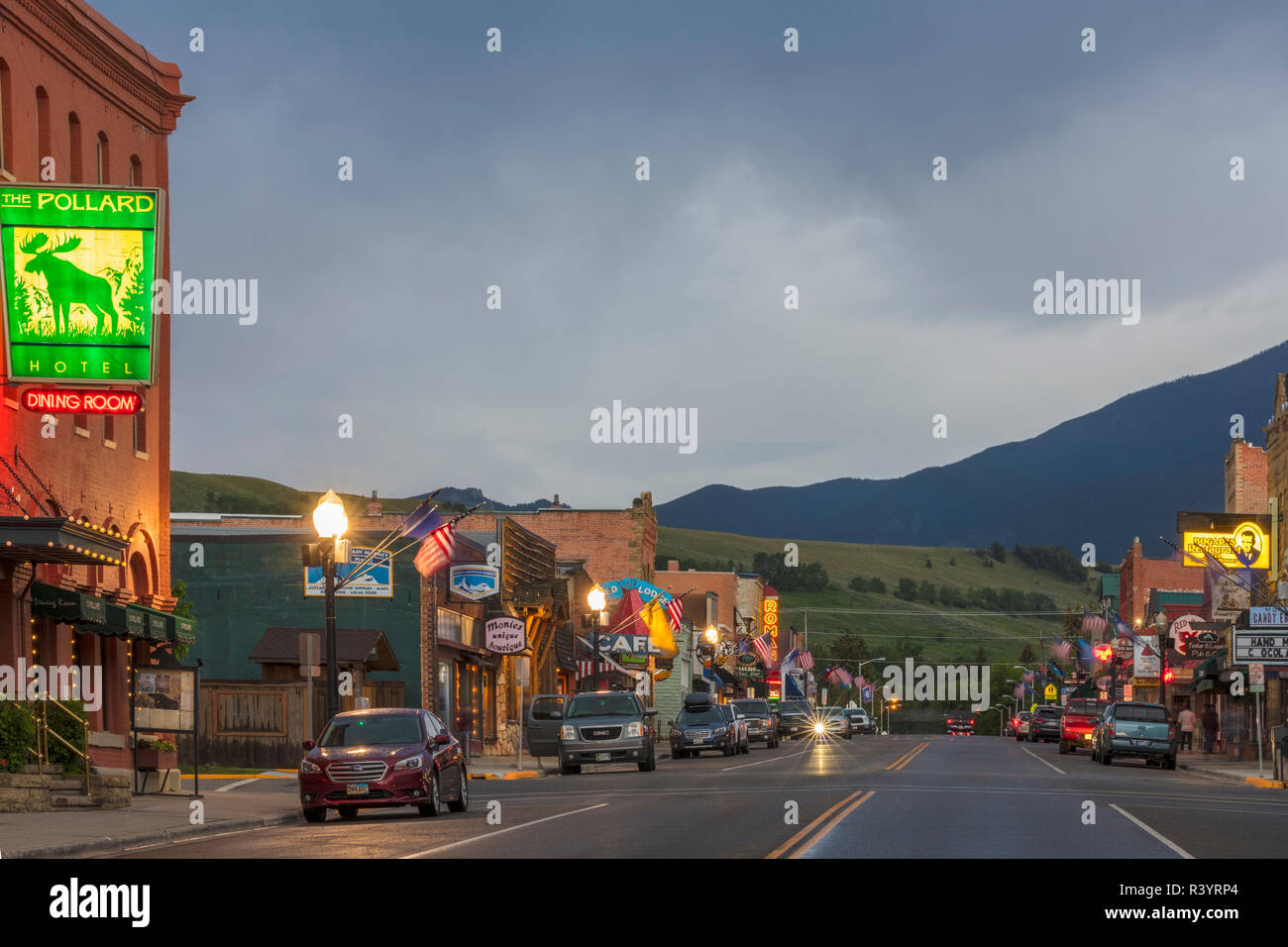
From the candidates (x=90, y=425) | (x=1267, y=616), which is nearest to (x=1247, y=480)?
(x=1267, y=616)

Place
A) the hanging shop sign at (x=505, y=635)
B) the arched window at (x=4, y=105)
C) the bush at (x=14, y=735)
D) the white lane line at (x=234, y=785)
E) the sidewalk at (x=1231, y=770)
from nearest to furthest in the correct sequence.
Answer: the bush at (x=14, y=735), the arched window at (x=4, y=105), the white lane line at (x=234, y=785), the sidewalk at (x=1231, y=770), the hanging shop sign at (x=505, y=635)

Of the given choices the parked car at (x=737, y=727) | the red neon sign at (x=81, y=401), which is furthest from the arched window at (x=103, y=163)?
the parked car at (x=737, y=727)

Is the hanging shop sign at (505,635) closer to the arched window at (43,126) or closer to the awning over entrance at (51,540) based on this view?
the arched window at (43,126)

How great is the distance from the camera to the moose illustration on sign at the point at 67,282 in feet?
97.9

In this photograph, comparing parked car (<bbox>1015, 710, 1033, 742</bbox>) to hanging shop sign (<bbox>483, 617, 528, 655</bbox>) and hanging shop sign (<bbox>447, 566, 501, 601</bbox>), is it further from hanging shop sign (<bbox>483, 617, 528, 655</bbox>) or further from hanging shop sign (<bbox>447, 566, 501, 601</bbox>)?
hanging shop sign (<bbox>483, 617, 528, 655</bbox>)

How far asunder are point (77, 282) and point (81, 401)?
2159mm

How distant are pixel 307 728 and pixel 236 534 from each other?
11.2 metres

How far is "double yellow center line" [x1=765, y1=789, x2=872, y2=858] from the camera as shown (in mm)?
17719

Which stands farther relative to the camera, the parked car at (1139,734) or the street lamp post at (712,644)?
the street lamp post at (712,644)

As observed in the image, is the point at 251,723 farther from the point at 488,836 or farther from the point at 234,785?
the point at 488,836

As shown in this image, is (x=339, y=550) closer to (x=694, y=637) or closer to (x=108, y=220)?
(x=108, y=220)

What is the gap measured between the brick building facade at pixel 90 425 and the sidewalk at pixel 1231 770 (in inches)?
990

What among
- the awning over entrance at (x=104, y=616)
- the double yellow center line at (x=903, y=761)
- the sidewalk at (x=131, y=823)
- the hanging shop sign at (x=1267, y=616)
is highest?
the awning over entrance at (x=104, y=616)

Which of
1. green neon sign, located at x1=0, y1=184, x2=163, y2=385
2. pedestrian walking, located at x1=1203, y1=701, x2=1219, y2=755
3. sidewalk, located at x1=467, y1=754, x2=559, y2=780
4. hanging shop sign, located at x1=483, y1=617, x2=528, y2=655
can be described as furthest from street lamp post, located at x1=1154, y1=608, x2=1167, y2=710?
green neon sign, located at x1=0, y1=184, x2=163, y2=385
